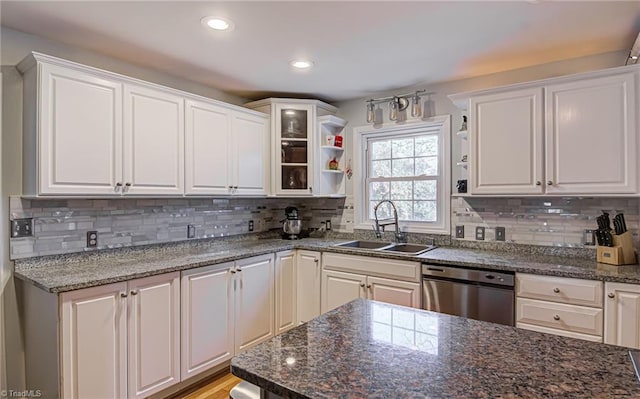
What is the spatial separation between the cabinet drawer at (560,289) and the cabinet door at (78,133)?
8.78 ft

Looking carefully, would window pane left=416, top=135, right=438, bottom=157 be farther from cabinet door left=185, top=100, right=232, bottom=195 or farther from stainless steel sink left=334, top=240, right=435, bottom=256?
cabinet door left=185, top=100, right=232, bottom=195

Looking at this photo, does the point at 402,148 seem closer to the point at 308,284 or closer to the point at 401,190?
the point at 401,190

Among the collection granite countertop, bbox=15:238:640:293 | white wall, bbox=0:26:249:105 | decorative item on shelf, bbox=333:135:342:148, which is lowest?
granite countertop, bbox=15:238:640:293

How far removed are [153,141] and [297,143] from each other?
4.53 feet

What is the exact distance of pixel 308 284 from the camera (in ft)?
10.7

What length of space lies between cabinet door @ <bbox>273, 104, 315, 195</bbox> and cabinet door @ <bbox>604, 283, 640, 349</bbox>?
2367 mm

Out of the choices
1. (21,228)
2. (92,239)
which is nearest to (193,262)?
(92,239)

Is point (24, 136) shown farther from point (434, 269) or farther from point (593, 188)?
point (593, 188)

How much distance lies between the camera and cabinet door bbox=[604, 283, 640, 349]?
2.00 m

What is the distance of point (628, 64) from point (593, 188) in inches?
32.0

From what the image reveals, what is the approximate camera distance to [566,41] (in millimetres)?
2379

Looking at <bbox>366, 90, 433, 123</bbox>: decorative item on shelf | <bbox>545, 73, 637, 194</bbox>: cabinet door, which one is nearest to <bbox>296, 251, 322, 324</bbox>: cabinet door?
<bbox>366, 90, 433, 123</bbox>: decorative item on shelf

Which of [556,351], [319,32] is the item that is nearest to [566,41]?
[319,32]

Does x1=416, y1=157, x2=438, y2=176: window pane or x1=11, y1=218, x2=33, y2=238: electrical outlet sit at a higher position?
x1=416, y1=157, x2=438, y2=176: window pane
